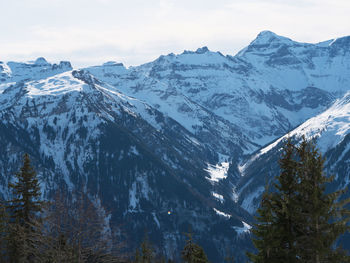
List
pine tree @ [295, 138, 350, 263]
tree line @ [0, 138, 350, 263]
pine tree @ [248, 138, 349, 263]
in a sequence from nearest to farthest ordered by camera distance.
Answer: pine tree @ [295, 138, 350, 263] < pine tree @ [248, 138, 349, 263] < tree line @ [0, 138, 350, 263]

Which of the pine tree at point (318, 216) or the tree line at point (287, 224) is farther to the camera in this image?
the tree line at point (287, 224)

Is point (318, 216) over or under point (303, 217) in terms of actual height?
over

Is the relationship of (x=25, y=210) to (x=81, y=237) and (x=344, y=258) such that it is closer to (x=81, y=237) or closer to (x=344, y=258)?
(x=81, y=237)

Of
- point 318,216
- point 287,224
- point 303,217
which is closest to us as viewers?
point 318,216

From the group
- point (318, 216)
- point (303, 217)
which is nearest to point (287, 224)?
point (303, 217)

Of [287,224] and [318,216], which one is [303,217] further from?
[287,224]

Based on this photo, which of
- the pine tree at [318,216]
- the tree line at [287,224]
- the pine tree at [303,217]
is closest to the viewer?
the pine tree at [318,216]

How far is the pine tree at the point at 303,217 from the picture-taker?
2725 centimetres

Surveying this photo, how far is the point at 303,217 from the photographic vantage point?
92.4 feet

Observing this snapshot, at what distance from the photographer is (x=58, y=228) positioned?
28.3 meters

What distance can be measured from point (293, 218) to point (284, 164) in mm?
3757

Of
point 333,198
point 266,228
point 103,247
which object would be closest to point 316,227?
point 333,198

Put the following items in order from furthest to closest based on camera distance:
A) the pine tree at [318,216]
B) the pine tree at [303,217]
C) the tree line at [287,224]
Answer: the tree line at [287,224] → the pine tree at [303,217] → the pine tree at [318,216]

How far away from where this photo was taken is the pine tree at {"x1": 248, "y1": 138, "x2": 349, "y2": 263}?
2725 centimetres
